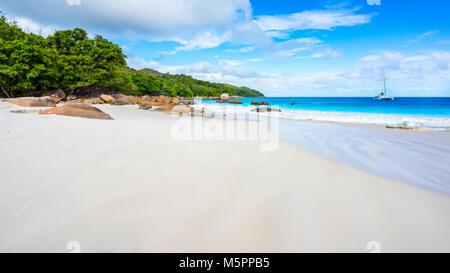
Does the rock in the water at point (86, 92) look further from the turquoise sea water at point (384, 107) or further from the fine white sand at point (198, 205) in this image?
the fine white sand at point (198, 205)

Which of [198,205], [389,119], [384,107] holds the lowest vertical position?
[198,205]

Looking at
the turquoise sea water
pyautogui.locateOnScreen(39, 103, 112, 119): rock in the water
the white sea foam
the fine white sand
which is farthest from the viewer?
the turquoise sea water

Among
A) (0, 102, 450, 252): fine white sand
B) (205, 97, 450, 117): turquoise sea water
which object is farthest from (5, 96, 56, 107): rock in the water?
(205, 97, 450, 117): turquoise sea water

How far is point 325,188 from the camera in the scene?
2049 mm

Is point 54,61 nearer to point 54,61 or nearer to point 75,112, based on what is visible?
point 54,61

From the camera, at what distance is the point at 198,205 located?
161cm

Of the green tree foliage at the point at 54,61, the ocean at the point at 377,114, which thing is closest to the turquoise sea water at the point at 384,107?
the ocean at the point at 377,114

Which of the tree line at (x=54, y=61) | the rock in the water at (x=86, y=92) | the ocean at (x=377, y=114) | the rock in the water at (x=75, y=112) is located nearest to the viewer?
the rock in the water at (x=75, y=112)

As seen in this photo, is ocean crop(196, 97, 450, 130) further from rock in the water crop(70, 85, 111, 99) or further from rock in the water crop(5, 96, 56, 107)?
rock in the water crop(70, 85, 111, 99)

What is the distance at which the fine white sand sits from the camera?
123 centimetres

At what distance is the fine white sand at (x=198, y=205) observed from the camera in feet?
4.03

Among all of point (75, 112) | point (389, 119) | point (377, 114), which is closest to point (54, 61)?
point (75, 112)
